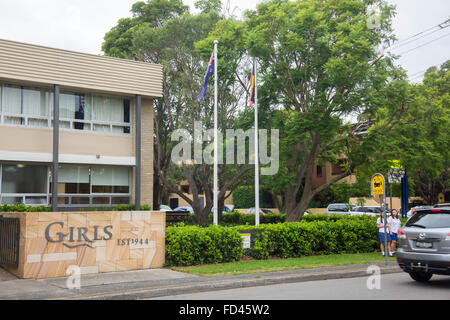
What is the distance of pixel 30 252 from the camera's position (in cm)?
1159

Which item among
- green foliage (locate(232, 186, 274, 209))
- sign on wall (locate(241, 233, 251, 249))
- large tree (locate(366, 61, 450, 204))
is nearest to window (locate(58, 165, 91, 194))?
sign on wall (locate(241, 233, 251, 249))

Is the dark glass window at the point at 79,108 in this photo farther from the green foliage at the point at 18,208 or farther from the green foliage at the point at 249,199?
the green foliage at the point at 249,199

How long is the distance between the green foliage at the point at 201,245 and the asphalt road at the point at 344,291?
313cm

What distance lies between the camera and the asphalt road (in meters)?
9.41

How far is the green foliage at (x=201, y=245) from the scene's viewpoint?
44.4 feet

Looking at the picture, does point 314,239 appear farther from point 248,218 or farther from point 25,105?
point 248,218

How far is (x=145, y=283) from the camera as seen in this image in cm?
1084

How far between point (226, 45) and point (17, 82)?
9.13 metres

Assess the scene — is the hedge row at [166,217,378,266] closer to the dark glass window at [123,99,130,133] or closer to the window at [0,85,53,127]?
the dark glass window at [123,99,130,133]

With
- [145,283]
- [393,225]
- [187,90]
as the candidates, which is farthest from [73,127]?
[393,225]

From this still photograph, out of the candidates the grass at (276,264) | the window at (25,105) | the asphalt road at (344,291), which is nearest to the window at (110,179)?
the window at (25,105)

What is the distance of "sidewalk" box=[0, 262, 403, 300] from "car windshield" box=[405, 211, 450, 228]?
2.40m
